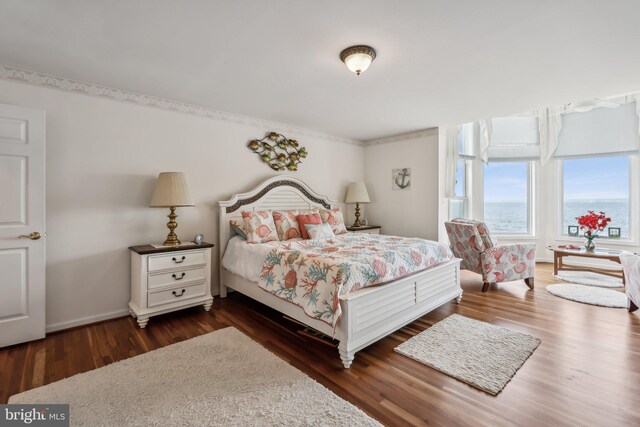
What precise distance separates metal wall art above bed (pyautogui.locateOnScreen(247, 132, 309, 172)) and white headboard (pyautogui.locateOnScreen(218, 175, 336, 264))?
220 millimetres

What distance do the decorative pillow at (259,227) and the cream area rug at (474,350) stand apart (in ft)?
6.47

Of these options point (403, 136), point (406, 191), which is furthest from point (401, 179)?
point (403, 136)

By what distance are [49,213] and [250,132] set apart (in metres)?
2.45

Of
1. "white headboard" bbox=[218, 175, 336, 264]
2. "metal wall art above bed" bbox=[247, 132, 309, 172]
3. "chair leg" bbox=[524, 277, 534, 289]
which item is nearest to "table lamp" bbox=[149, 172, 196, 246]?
"white headboard" bbox=[218, 175, 336, 264]

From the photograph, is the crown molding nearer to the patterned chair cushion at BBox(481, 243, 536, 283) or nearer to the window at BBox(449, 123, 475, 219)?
the window at BBox(449, 123, 475, 219)

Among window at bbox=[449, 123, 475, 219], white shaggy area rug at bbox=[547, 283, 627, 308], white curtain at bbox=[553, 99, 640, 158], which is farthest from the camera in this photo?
window at bbox=[449, 123, 475, 219]

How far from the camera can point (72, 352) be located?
2459 millimetres

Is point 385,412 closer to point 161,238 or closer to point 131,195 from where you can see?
point 161,238

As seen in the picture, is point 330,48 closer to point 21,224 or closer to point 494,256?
point 21,224

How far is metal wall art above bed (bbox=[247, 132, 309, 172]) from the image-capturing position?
14.4 feet

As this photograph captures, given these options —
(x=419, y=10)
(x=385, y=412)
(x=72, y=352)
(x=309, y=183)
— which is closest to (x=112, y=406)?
(x=72, y=352)

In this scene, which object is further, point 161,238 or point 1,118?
point 161,238

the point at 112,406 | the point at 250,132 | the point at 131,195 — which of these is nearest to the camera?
the point at 112,406

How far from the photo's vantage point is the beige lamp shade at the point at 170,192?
10.2ft
